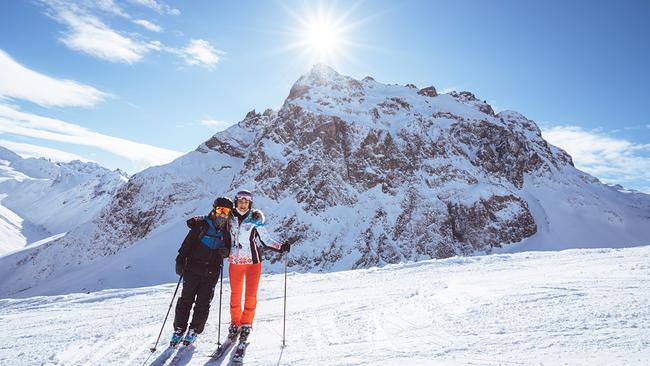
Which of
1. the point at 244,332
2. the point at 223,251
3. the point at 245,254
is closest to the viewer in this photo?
the point at 244,332

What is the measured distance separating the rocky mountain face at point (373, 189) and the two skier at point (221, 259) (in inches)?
1970

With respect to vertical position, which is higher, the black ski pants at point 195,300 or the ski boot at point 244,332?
the black ski pants at point 195,300

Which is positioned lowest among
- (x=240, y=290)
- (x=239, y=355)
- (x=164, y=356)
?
(x=164, y=356)

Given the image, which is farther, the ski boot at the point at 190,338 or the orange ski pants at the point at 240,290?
the orange ski pants at the point at 240,290

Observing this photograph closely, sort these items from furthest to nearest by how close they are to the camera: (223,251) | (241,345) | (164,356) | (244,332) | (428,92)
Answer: (428,92), (223,251), (244,332), (241,345), (164,356)

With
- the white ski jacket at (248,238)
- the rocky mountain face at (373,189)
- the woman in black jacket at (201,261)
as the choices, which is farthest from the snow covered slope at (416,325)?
the rocky mountain face at (373,189)

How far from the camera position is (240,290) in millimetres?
6320

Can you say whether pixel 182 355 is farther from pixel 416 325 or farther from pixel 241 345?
pixel 416 325

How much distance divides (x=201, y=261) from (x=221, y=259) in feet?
1.05

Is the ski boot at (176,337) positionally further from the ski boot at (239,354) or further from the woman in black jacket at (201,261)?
the ski boot at (239,354)

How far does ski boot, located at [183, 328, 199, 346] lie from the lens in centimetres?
562

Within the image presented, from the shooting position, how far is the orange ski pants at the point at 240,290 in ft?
20.1

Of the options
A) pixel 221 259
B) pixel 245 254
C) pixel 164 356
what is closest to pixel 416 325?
pixel 245 254

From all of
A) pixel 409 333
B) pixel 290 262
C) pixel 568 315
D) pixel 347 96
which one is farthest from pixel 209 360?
pixel 347 96
